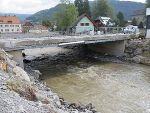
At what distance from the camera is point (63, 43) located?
124ft

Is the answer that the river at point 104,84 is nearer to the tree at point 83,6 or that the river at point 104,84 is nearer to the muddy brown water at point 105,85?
the muddy brown water at point 105,85

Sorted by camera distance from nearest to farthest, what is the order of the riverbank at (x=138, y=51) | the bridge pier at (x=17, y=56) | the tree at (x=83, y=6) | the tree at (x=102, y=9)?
the bridge pier at (x=17, y=56) → the riverbank at (x=138, y=51) → the tree at (x=83, y=6) → the tree at (x=102, y=9)

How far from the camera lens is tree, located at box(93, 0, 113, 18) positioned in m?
103

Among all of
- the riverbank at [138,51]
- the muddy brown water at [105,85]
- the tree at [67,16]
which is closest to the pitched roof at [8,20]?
the tree at [67,16]

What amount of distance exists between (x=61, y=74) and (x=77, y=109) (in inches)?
611

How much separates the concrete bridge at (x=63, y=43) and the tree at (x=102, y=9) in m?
47.4

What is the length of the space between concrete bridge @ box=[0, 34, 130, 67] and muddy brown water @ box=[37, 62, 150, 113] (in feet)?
11.7

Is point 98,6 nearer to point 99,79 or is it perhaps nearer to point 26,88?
point 99,79

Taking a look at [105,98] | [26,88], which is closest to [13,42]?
[105,98]

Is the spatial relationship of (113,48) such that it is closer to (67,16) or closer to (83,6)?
(67,16)

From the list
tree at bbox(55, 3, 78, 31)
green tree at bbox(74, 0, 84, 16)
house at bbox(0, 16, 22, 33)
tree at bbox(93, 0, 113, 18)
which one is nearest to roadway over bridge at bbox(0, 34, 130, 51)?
tree at bbox(55, 3, 78, 31)

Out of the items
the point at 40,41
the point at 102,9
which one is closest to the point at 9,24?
the point at 102,9

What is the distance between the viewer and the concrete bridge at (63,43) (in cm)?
3188

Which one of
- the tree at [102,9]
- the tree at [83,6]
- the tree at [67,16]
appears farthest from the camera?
the tree at [102,9]
